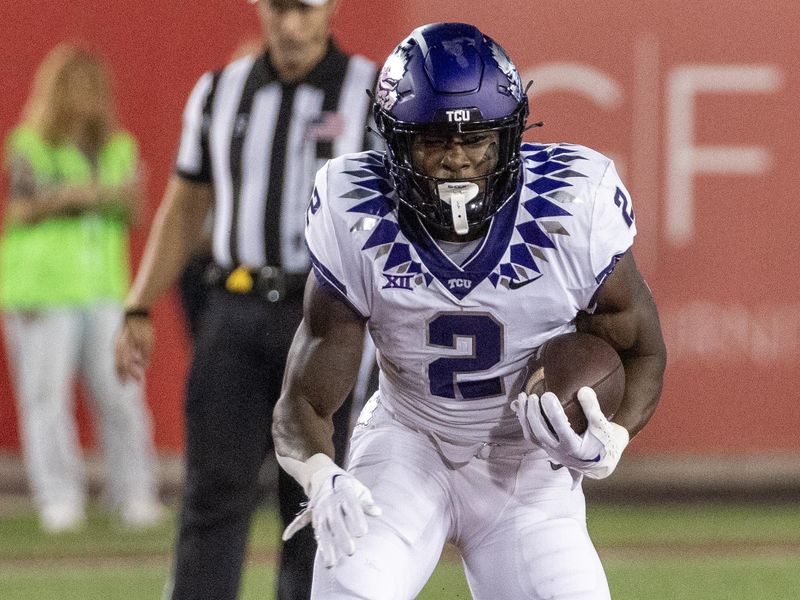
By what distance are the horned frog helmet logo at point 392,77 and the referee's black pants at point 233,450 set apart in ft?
2.43

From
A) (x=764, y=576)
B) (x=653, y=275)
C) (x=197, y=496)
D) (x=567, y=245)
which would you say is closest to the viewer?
(x=567, y=245)

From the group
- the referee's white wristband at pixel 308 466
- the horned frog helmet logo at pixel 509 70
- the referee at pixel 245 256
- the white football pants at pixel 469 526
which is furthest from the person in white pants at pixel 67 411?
the horned frog helmet logo at pixel 509 70

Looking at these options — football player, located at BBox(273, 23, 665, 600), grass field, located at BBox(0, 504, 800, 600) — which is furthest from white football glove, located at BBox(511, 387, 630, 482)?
grass field, located at BBox(0, 504, 800, 600)

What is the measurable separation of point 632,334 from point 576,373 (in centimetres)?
18

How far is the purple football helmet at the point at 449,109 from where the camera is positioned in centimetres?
239

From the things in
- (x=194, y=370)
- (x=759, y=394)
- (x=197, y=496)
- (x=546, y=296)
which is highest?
(x=546, y=296)

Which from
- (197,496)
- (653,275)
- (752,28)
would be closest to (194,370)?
(197,496)

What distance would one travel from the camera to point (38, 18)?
555 cm

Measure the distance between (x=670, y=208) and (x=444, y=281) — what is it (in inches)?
119

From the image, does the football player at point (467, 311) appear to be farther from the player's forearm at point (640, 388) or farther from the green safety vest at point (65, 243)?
the green safety vest at point (65, 243)

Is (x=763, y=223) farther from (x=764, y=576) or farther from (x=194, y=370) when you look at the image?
(x=194, y=370)

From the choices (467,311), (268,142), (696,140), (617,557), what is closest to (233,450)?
(268,142)

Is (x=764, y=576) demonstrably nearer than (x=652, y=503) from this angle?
Yes

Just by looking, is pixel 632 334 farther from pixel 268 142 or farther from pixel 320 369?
pixel 268 142
